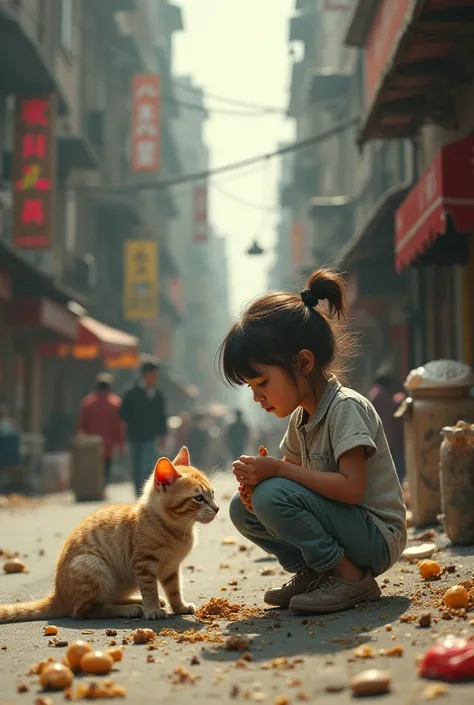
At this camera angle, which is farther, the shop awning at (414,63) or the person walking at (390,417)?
the person walking at (390,417)

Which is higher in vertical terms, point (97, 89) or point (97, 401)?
point (97, 89)

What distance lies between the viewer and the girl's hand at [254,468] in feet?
15.6

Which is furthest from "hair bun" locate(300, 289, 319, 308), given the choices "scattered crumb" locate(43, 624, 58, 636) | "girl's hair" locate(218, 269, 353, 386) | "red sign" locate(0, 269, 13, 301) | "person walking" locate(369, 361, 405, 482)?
"red sign" locate(0, 269, 13, 301)

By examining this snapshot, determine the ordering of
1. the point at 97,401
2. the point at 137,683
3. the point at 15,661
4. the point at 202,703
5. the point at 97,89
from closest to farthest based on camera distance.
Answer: the point at 202,703 → the point at 137,683 → the point at 15,661 → the point at 97,401 → the point at 97,89

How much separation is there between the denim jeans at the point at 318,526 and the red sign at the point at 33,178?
49.2 feet

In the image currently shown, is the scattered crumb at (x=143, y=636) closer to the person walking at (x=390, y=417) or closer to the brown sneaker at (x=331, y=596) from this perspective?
the brown sneaker at (x=331, y=596)

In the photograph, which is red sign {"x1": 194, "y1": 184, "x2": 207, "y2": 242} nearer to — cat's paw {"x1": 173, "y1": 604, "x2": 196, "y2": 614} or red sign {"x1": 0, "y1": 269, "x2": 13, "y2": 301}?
red sign {"x1": 0, "y1": 269, "x2": 13, "y2": 301}

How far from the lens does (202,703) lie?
10.7 ft

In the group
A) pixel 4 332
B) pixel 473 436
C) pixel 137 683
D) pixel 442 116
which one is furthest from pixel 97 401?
pixel 137 683

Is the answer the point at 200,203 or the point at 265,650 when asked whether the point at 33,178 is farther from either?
the point at 200,203

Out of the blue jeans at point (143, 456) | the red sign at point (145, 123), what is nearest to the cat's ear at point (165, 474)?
the blue jeans at point (143, 456)

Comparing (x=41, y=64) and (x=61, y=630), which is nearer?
(x=61, y=630)

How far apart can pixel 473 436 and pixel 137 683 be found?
373 centimetres

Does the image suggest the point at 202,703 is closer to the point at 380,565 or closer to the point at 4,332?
the point at 380,565
